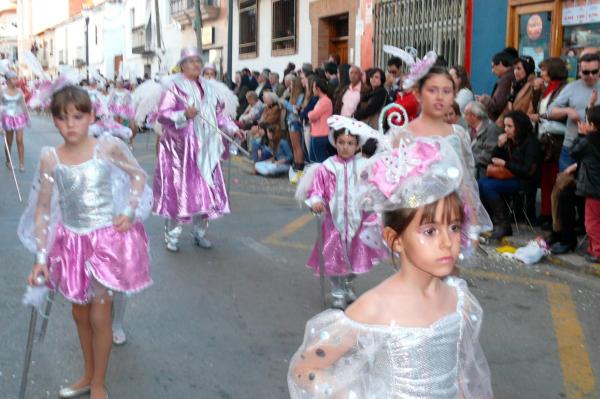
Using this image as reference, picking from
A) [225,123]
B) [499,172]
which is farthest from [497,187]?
[225,123]

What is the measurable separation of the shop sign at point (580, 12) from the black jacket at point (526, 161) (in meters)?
3.27

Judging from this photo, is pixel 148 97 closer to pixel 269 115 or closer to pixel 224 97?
pixel 224 97

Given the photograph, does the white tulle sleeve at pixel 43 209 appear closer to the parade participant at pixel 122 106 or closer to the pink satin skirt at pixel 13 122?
the pink satin skirt at pixel 13 122

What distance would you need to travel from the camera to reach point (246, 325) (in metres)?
5.07

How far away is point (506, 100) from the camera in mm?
8656

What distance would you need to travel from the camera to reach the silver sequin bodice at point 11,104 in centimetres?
1311

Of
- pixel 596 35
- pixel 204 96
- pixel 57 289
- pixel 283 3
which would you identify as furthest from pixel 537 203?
pixel 283 3

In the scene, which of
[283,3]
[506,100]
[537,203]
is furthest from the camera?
[283,3]

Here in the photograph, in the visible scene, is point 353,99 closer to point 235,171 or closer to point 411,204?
point 235,171

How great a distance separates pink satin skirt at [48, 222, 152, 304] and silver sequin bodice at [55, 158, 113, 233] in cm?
5

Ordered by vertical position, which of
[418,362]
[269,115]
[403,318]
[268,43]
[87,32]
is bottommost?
[418,362]

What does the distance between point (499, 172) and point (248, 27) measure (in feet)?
54.1

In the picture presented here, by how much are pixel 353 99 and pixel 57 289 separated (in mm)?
7902

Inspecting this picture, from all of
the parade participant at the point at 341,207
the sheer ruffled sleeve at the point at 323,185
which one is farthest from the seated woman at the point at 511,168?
the sheer ruffled sleeve at the point at 323,185
